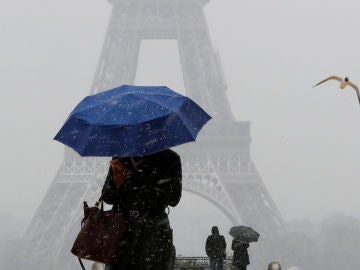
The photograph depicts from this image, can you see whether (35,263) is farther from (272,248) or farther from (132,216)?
(132,216)

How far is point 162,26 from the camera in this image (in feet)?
150

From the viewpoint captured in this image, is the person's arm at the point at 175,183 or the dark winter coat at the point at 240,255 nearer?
the person's arm at the point at 175,183

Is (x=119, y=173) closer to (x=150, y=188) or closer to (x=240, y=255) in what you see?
(x=150, y=188)

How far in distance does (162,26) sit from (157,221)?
42.9 meters

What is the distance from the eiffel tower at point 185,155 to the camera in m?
37.2

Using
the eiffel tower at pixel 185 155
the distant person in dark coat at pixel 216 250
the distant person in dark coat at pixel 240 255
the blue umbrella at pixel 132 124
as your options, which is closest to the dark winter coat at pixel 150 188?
the blue umbrella at pixel 132 124

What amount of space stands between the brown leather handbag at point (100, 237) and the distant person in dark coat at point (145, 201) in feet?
0.37

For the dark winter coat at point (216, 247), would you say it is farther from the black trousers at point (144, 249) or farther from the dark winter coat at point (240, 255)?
the black trousers at point (144, 249)

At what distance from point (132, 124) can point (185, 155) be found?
121 feet

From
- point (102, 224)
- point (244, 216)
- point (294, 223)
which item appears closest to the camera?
point (102, 224)

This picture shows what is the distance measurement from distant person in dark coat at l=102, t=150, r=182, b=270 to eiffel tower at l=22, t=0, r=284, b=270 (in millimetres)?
33200

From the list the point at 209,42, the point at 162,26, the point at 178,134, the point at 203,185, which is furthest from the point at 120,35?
the point at 178,134

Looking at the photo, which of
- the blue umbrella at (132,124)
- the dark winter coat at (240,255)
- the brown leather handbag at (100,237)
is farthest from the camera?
the dark winter coat at (240,255)


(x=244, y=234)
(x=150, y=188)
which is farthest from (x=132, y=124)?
(x=244, y=234)
